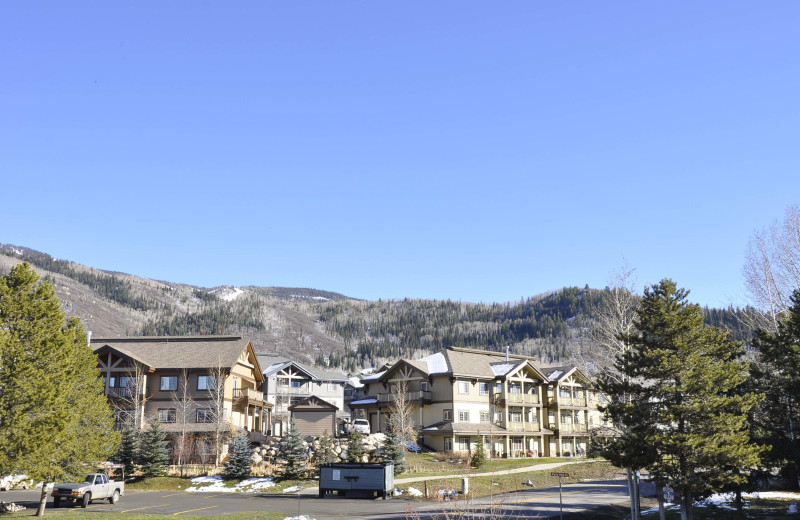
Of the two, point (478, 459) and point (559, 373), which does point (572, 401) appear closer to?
point (559, 373)

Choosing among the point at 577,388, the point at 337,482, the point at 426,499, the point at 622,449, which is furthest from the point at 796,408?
the point at 577,388

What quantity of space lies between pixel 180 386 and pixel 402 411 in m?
20.7

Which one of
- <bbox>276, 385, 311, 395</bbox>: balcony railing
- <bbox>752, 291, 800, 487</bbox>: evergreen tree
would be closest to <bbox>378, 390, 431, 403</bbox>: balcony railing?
<bbox>276, 385, 311, 395</bbox>: balcony railing

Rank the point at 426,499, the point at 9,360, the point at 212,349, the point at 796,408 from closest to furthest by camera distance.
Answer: the point at 9,360 < the point at 796,408 < the point at 426,499 < the point at 212,349

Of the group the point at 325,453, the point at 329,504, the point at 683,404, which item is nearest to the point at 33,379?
the point at 329,504

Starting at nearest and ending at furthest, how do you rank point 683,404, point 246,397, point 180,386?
point 683,404 < point 180,386 < point 246,397

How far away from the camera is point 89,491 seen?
35375 mm

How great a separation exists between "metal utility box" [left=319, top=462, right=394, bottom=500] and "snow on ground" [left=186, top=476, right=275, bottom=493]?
6.88 m

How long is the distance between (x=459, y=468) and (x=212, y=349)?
2708 centimetres

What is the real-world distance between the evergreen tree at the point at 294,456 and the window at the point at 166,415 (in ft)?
58.9

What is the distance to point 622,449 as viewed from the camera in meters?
25.4

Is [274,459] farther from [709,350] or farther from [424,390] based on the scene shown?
[709,350]

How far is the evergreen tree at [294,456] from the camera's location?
4575 centimetres

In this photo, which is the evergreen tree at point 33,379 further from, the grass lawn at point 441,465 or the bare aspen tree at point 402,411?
the bare aspen tree at point 402,411
